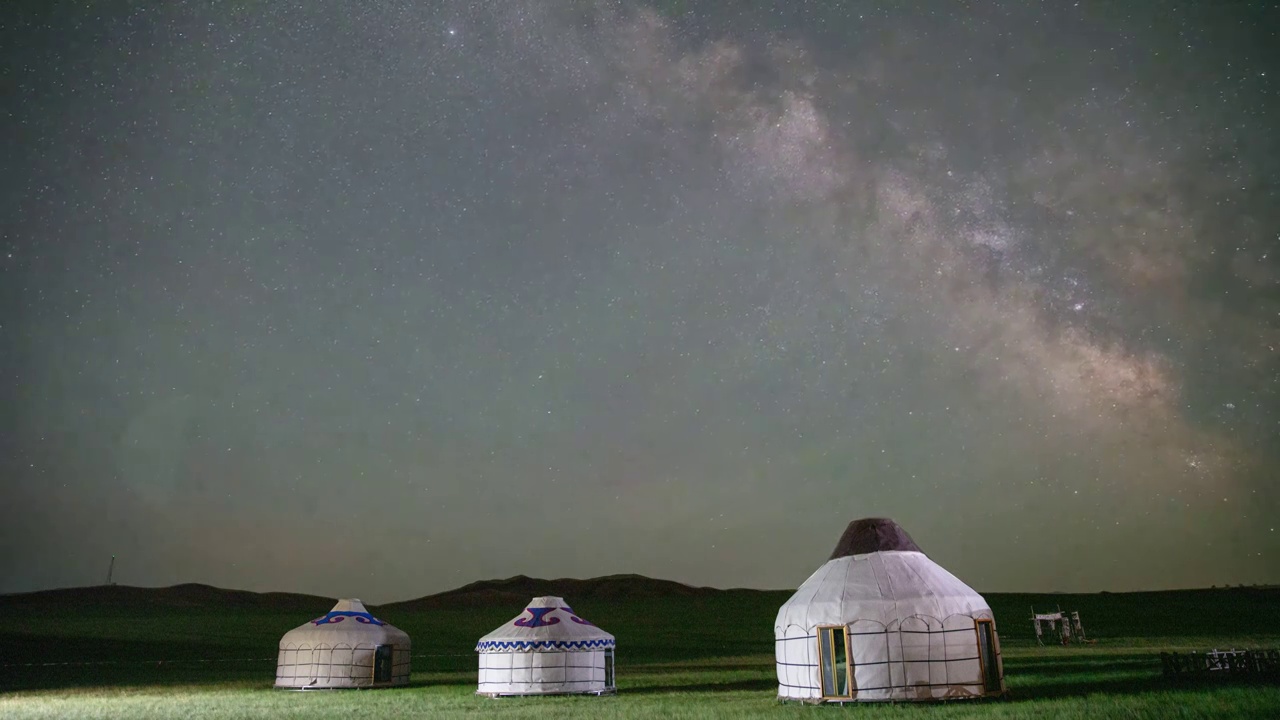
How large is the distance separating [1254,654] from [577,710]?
13836 millimetres

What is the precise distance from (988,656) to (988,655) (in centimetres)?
2

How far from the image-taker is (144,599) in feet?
329

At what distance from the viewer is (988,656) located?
1575 cm

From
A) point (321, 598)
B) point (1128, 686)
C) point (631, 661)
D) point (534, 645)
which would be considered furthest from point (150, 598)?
point (1128, 686)

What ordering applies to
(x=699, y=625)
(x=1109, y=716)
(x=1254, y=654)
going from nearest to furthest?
(x=1109, y=716), (x=1254, y=654), (x=699, y=625)

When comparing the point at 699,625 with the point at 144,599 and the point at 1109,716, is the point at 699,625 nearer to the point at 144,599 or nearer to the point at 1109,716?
the point at 1109,716

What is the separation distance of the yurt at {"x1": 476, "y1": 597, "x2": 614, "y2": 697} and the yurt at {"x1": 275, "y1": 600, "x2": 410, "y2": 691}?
4.44 metres

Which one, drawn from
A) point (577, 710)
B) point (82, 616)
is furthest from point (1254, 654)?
point (82, 616)

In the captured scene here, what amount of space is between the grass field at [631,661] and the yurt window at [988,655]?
53 centimetres

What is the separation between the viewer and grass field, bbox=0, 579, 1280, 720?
1473 cm

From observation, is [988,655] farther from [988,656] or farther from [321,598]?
[321,598]

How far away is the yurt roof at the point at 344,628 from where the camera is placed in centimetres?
2428

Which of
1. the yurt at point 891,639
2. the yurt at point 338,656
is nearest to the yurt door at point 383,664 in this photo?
the yurt at point 338,656

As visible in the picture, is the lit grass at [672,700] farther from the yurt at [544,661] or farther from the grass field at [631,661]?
the yurt at [544,661]
